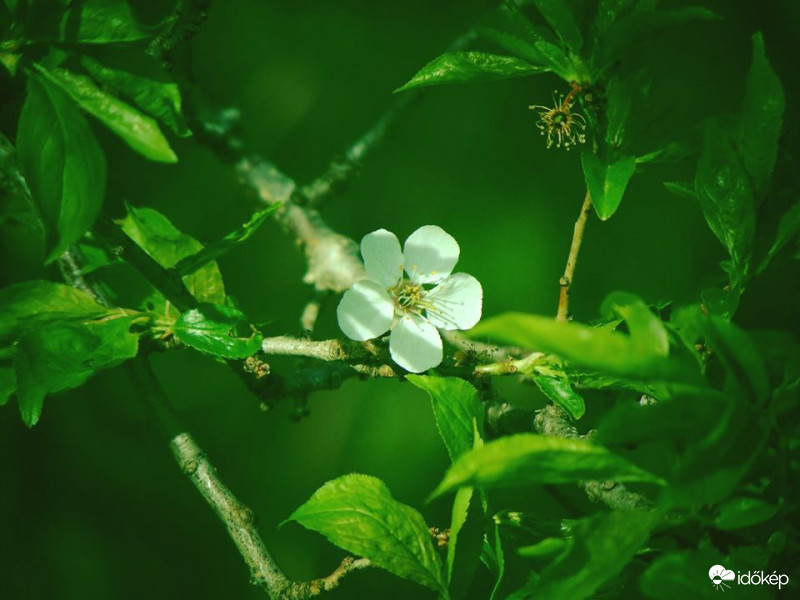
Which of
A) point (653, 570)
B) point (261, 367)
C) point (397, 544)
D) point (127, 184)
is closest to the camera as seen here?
point (653, 570)

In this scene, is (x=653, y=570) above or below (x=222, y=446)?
above

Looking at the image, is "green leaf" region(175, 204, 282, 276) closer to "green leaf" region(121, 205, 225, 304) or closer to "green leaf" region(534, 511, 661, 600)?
"green leaf" region(121, 205, 225, 304)

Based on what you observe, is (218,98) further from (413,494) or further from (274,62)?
(413,494)

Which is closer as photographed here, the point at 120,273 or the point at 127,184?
the point at 120,273

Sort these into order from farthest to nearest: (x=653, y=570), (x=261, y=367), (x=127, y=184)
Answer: (x=127, y=184) → (x=261, y=367) → (x=653, y=570)

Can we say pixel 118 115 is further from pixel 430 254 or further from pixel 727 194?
pixel 727 194

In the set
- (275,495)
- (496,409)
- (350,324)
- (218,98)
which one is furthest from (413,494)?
(218,98)

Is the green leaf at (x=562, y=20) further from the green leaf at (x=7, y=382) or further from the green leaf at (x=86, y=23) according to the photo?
the green leaf at (x=7, y=382)

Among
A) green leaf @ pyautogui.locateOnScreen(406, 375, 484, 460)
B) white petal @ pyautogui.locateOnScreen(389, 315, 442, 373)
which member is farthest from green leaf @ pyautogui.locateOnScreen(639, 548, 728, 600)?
white petal @ pyautogui.locateOnScreen(389, 315, 442, 373)
